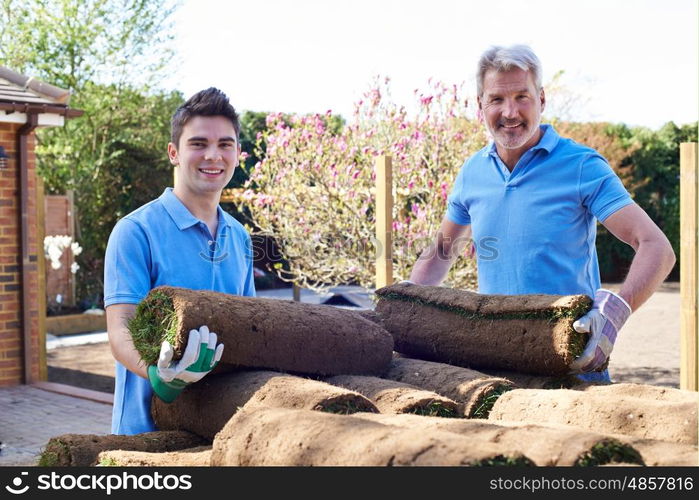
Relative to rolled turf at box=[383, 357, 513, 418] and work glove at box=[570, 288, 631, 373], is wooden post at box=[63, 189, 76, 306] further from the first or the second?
work glove at box=[570, 288, 631, 373]

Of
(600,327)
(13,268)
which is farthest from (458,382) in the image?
(13,268)

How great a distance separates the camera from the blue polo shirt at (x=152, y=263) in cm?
229

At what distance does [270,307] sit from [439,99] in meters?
7.19

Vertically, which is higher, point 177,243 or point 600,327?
point 177,243

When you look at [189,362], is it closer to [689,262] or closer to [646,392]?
[646,392]

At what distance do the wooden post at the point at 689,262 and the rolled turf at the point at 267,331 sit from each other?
401 cm

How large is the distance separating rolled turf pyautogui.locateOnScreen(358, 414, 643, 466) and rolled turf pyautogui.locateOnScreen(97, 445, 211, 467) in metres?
0.52

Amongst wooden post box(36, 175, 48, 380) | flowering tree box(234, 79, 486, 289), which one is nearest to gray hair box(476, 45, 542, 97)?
flowering tree box(234, 79, 486, 289)

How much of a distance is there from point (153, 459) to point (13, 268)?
25.9ft

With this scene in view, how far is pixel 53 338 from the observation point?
12.3 meters

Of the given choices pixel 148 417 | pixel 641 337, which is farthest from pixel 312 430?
pixel 641 337

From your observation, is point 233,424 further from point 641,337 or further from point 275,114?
point 641,337

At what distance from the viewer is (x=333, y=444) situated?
1.39 m

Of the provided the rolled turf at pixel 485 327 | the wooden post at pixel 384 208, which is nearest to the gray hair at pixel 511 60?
the rolled turf at pixel 485 327
